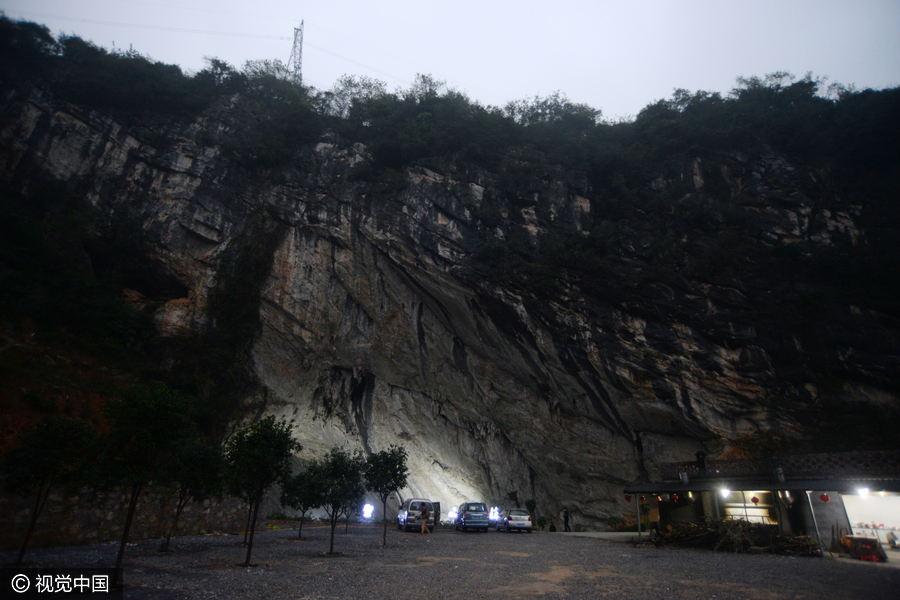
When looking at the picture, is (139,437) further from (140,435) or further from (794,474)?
(794,474)

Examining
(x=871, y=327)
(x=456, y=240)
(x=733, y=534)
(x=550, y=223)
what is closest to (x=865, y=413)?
(x=871, y=327)

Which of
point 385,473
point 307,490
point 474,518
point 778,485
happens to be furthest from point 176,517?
point 778,485

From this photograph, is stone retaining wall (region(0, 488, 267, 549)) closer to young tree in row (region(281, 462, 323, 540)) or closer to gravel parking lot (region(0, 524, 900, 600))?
gravel parking lot (region(0, 524, 900, 600))

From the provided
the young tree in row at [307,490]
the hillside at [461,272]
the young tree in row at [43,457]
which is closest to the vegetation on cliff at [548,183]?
the hillside at [461,272]

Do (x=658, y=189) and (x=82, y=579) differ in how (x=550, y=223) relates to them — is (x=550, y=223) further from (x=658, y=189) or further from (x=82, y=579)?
(x=82, y=579)

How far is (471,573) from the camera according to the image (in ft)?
33.9

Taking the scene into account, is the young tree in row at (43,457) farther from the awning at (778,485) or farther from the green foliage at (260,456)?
the awning at (778,485)

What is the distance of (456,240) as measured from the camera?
30.4 meters

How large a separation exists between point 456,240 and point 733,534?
21.9 meters

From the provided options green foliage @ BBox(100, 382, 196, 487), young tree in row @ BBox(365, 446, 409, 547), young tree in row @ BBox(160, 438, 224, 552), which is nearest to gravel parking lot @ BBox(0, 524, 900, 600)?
young tree in row @ BBox(160, 438, 224, 552)

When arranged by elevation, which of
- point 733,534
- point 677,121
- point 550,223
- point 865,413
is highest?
point 677,121

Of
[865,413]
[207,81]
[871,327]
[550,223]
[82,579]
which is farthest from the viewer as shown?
[207,81]

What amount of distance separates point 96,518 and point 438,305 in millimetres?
21263

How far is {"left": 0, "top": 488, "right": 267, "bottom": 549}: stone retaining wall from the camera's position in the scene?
12234 mm
